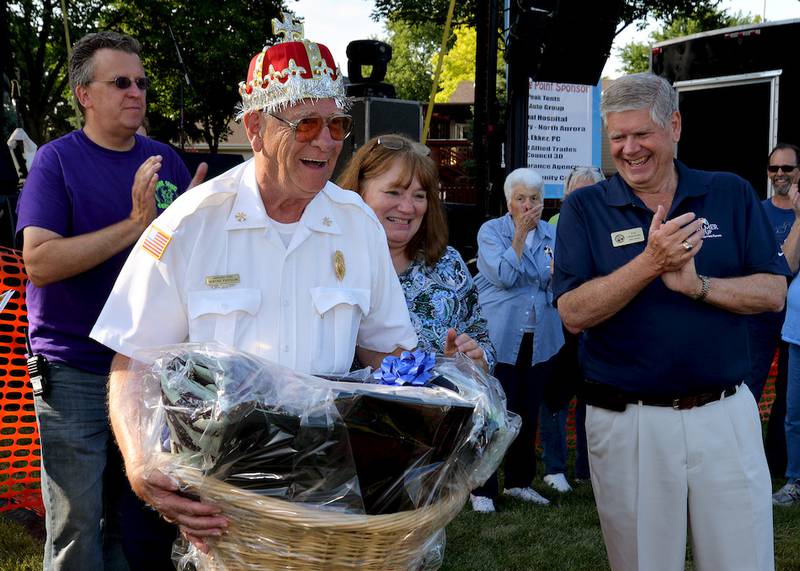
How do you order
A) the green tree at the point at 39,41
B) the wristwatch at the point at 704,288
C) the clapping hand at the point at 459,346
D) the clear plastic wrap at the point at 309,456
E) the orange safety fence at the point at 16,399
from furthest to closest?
the green tree at the point at 39,41 → the orange safety fence at the point at 16,399 → the wristwatch at the point at 704,288 → the clapping hand at the point at 459,346 → the clear plastic wrap at the point at 309,456

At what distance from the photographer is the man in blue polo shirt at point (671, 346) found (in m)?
2.89

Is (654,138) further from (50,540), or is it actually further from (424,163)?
(50,540)

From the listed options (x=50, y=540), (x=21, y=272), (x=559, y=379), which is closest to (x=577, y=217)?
(x=559, y=379)

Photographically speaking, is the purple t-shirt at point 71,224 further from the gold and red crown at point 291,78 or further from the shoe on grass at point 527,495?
the shoe on grass at point 527,495

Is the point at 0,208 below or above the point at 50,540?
above

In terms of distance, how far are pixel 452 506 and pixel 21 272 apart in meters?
4.23

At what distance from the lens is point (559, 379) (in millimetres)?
3906

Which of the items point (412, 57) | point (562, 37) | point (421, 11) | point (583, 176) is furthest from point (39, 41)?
point (412, 57)

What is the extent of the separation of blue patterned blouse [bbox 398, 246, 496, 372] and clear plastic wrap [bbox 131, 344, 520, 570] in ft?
5.25

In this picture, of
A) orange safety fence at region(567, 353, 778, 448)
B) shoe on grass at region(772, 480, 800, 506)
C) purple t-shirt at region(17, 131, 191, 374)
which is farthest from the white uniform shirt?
orange safety fence at region(567, 353, 778, 448)

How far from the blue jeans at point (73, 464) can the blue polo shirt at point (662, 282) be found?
1.77 meters

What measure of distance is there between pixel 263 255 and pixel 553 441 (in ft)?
14.6

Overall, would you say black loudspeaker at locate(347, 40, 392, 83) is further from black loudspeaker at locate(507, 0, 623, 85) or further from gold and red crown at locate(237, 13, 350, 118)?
gold and red crown at locate(237, 13, 350, 118)

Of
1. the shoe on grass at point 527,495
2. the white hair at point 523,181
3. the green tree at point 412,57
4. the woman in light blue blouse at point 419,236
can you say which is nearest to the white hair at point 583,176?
the white hair at point 523,181
